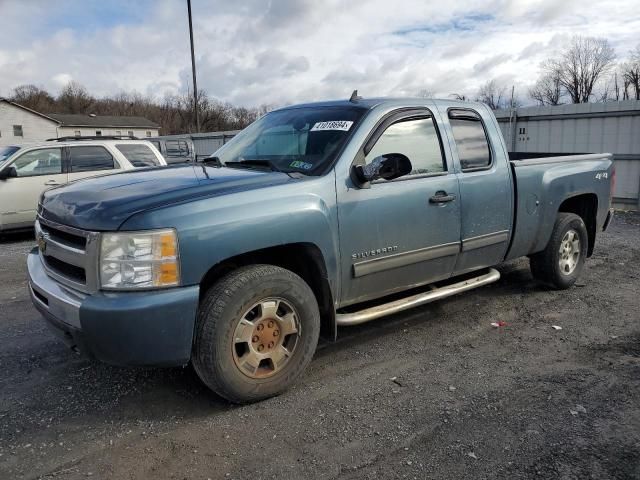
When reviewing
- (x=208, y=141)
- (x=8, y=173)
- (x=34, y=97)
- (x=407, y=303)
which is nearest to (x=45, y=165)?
(x=8, y=173)

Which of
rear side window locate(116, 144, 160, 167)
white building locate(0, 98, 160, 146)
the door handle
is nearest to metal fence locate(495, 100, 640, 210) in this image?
rear side window locate(116, 144, 160, 167)

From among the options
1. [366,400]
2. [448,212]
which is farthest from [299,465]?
[448,212]

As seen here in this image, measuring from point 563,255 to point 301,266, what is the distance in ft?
11.0

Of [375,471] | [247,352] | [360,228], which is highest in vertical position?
[360,228]

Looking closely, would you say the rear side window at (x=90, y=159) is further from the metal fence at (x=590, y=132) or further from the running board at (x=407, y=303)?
the metal fence at (x=590, y=132)

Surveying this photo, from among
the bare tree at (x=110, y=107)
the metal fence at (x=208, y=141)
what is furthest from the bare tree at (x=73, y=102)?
the metal fence at (x=208, y=141)

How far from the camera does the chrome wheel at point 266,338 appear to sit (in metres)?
3.16

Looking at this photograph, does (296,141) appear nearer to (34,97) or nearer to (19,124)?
(19,124)

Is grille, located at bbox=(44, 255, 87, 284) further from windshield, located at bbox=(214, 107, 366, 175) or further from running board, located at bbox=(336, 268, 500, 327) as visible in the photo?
running board, located at bbox=(336, 268, 500, 327)

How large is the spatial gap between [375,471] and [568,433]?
115 centimetres

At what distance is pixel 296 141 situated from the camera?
13.1 feet

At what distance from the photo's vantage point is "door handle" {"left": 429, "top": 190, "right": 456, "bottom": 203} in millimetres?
4000

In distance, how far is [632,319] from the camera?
4.77 m

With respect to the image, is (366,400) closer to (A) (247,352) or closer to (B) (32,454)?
(A) (247,352)
